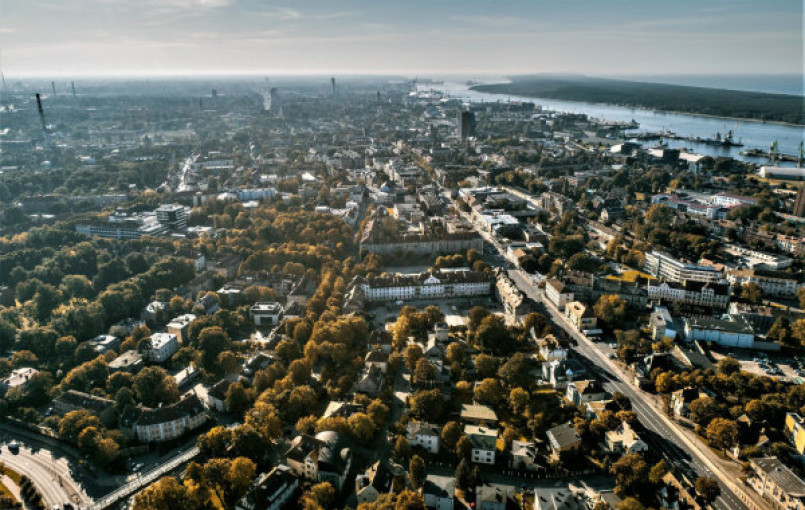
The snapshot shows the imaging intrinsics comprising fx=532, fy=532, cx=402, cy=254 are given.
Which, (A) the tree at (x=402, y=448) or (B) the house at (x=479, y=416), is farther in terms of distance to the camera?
(B) the house at (x=479, y=416)

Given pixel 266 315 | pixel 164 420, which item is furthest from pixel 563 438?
pixel 266 315

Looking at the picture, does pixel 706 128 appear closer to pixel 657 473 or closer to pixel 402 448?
pixel 657 473

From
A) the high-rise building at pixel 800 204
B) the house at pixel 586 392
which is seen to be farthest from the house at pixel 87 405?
the high-rise building at pixel 800 204

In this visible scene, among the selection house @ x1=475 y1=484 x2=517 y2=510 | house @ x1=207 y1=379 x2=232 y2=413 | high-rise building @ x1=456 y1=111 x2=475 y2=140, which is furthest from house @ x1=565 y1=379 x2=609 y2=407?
high-rise building @ x1=456 y1=111 x2=475 y2=140

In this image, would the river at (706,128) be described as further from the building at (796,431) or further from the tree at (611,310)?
the building at (796,431)

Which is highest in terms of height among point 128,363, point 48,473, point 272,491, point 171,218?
point 171,218

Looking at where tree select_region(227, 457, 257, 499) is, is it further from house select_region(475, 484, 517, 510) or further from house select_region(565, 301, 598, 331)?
house select_region(565, 301, 598, 331)

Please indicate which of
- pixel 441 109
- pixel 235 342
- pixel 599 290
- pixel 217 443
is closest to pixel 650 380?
pixel 599 290
